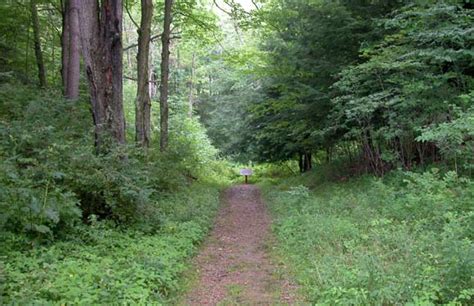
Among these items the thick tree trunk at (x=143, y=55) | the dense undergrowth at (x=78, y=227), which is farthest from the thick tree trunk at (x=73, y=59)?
the dense undergrowth at (x=78, y=227)

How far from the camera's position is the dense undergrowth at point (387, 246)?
482 cm

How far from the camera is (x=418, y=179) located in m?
8.08

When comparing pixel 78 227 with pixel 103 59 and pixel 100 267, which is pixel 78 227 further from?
pixel 103 59

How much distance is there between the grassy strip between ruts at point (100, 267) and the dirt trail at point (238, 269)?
41 cm

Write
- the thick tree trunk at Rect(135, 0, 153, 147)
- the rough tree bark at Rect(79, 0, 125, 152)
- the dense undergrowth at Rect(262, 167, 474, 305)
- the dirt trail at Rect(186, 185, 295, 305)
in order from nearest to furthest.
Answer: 1. the dense undergrowth at Rect(262, 167, 474, 305)
2. the dirt trail at Rect(186, 185, 295, 305)
3. the rough tree bark at Rect(79, 0, 125, 152)
4. the thick tree trunk at Rect(135, 0, 153, 147)

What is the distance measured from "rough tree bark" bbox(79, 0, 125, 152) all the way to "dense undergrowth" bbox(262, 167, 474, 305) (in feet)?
15.1

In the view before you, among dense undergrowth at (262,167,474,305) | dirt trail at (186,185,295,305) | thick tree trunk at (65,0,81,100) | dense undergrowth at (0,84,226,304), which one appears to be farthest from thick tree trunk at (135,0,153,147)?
dense undergrowth at (262,167,474,305)

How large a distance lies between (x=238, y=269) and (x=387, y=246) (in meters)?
2.54

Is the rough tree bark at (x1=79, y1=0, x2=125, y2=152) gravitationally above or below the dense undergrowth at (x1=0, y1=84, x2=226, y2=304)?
above

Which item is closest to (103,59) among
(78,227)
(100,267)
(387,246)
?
(78,227)

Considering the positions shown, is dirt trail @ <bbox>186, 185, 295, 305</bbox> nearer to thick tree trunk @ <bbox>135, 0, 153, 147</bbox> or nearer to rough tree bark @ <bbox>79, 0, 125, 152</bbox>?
rough tree bark @ <bbox>79, 0, 125, 152</bbox>

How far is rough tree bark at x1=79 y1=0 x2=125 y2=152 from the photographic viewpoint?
9102mm

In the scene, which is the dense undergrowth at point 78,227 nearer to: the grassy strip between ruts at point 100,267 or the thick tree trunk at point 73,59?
the grassy strip between ruts at point 100,267

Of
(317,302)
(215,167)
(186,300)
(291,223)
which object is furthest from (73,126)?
(215,167)
